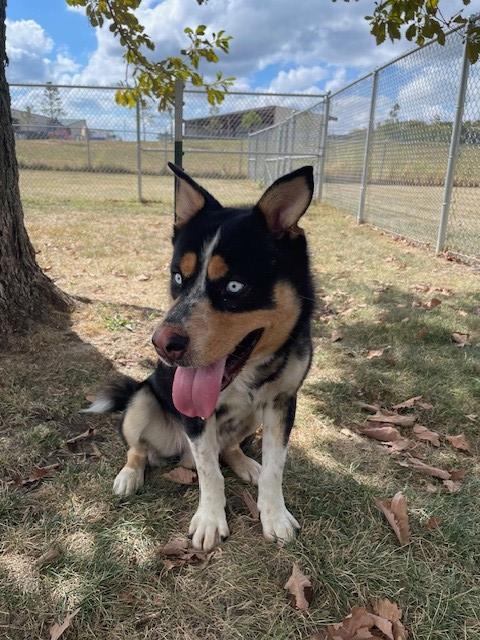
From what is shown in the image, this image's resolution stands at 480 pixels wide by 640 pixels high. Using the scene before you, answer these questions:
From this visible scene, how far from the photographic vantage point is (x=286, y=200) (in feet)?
6.95

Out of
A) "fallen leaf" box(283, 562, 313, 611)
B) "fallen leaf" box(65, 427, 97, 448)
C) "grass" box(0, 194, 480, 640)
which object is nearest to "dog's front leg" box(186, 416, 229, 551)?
"grass" box(0, 194, 480, 640)

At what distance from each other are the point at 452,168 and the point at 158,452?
666 centimetres

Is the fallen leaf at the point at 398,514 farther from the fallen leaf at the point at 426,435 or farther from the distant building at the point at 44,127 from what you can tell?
the distant building at the point at 44,127

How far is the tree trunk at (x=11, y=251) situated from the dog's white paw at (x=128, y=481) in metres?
1.82

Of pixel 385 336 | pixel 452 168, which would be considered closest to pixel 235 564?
pixel 385 336

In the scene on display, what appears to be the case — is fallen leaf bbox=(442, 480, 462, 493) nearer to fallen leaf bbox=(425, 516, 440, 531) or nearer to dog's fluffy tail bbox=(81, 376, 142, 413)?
fallen leaf bbox=(425, 516, 440, 531)

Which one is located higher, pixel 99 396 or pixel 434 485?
pixel 99 396

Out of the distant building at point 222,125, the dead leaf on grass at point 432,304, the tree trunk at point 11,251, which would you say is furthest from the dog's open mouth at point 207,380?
the distant building at point 222,125

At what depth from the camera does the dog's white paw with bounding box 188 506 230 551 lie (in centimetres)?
211

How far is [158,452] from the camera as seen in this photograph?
8.70 ft

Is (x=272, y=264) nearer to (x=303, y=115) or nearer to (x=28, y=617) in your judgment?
(x=28, y=617)

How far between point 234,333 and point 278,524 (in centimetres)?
89

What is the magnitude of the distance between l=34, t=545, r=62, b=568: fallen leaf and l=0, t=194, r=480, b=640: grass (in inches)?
0.9

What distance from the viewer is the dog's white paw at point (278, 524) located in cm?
214
